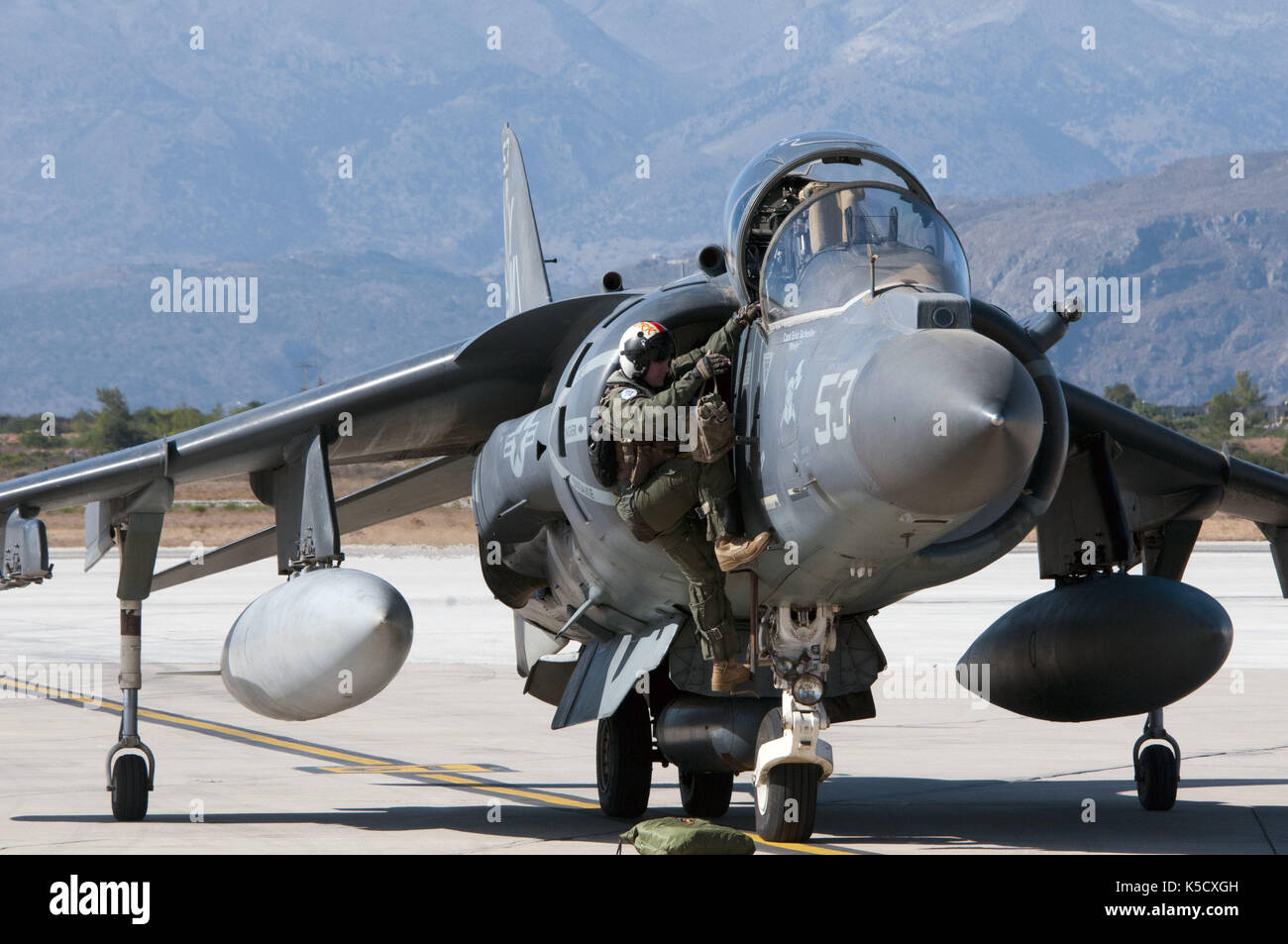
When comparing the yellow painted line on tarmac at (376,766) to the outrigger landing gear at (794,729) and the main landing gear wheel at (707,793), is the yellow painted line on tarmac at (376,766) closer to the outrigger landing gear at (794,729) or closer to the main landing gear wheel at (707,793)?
the outrigger landing gear at (794,729)

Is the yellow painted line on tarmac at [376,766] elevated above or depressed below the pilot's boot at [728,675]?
below

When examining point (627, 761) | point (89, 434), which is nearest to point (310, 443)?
point (627, 761)

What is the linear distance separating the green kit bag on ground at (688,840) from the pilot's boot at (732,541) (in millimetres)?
1313

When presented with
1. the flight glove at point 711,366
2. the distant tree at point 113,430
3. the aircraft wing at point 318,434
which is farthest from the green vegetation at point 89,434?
the flight glove at point 711,366

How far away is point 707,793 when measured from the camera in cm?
1155

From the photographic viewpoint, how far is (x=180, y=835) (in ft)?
35.7

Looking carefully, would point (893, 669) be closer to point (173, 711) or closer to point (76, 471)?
point (173, 711)

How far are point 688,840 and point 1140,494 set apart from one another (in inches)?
234

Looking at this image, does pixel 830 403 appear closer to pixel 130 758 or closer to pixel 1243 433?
pixel 130 758

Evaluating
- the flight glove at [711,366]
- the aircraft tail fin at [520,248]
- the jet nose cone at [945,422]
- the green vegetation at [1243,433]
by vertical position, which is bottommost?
the jet nose cone at [945,422]

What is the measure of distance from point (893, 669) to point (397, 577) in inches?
866

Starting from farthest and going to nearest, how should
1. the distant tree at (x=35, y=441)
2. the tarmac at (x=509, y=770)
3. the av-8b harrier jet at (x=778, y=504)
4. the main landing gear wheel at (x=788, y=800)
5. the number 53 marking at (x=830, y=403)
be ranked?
1. the distant tree at (x=35, y=441)
2. the tarmac at (x=509, y=770)
3. the main landing gear wheel at (x=788, y=800)
4. the av-8b harrier jet at (x=778, y=504)
5. the number 53 marking at (x=830, y=403)

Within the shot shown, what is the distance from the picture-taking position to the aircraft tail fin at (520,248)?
588 inches

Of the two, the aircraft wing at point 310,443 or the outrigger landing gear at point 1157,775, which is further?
the outrigger landing gear at point 1157,775
